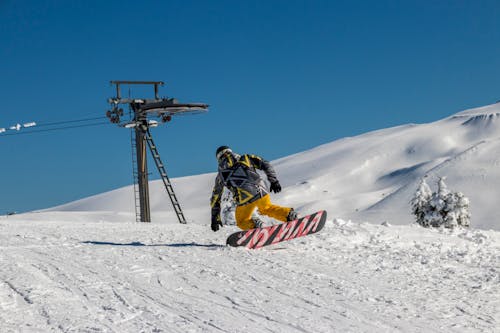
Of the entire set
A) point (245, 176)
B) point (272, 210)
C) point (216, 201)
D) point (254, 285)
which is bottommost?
point (254, 285)

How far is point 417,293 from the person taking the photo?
570 centimetres

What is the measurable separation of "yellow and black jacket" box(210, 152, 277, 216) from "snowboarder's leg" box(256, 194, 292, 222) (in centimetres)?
9

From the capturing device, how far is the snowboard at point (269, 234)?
8516 millimetres

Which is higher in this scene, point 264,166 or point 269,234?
point 264,166

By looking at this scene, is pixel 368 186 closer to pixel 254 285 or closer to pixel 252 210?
pixel 252 210

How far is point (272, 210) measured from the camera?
913 cm

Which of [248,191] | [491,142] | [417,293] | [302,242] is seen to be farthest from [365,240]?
[491,142]

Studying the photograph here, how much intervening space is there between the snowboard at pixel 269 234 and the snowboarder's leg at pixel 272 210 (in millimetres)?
292

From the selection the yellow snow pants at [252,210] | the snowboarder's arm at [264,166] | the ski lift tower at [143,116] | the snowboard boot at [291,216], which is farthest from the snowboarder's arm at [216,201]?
the ski lift tower at [143,116]

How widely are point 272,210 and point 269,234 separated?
0.67m

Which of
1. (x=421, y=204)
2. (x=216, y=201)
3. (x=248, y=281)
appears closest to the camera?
(x=248, y=281)

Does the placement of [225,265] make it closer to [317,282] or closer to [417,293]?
[317,282]

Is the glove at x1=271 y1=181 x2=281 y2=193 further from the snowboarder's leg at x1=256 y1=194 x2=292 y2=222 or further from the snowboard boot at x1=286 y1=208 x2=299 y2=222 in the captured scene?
the snowboard boot at x1=286 y1=208 x2=299 y2=222

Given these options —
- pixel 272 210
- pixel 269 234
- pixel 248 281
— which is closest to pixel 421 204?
pixel 272 210
